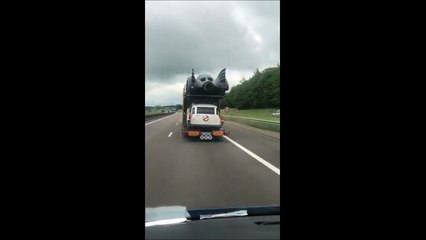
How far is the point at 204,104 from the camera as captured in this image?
19.7 m

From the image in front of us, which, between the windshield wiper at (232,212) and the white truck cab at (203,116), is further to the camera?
the white truck cab at (203,116)

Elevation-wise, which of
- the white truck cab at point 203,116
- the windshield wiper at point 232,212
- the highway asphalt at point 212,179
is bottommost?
the highway asphalt at point 212,179

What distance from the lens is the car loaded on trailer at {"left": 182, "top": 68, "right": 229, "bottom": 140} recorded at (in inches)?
752

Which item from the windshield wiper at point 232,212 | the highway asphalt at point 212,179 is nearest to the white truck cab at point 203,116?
the highway asphalt at point 212,179

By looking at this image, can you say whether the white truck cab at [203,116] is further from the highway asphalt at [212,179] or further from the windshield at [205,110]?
the highway asphalt at [212,179]

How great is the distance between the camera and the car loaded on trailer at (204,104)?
1909 cm

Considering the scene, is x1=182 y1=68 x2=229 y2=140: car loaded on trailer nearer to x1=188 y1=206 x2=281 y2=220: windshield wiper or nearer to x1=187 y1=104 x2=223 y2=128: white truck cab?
x1=187 y1=104 x2=223 y2=128: white truck cab

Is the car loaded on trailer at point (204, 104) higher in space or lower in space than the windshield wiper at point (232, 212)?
higher

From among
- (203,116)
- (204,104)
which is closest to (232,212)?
(203,116)

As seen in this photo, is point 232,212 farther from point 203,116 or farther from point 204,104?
point 204,104

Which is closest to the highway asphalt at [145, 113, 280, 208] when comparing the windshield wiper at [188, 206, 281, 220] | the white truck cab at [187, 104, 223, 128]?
the windshield wiper at [188, 206, 281, 220]
